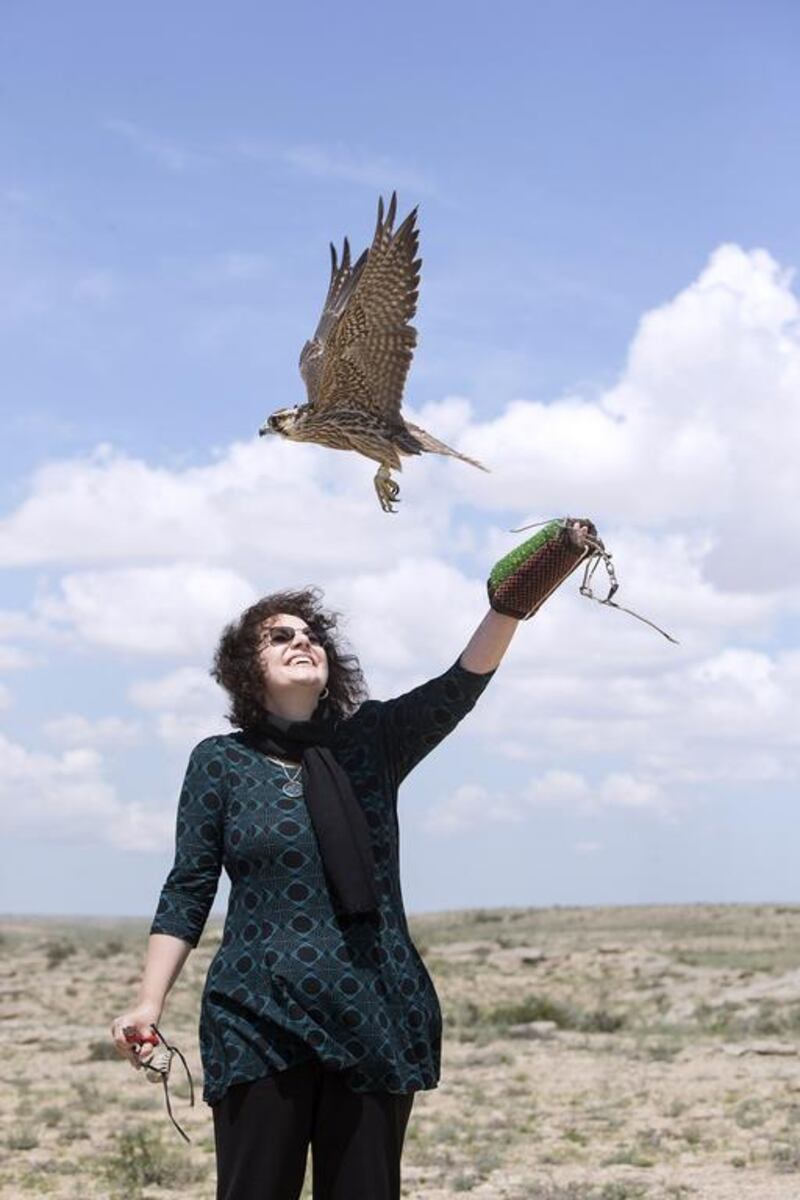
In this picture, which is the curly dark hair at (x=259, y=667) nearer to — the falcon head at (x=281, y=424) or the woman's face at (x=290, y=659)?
the woman's face at (x=290, y=659)

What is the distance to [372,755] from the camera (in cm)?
392

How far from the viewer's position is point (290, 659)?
3967mm

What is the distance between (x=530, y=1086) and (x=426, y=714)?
10.7 metres

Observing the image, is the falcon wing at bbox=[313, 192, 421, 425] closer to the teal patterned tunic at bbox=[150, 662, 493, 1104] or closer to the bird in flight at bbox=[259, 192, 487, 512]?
the bird in flight at bbox=[259, 192, 487, 512]

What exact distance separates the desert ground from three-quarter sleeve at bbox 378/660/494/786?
5.33 m

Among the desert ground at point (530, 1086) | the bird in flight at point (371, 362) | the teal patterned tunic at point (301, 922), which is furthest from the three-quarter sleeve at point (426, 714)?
the desert ground at point (530, 1086)

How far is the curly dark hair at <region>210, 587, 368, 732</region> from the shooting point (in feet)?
13.1

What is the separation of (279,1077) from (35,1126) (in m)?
9.01

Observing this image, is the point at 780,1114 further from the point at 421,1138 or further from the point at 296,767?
the point at 296,767

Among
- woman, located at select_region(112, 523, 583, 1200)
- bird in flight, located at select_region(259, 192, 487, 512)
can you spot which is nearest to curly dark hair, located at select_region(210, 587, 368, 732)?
woman, located at select_region(112, 523, 583, 1200)

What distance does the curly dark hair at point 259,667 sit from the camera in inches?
157

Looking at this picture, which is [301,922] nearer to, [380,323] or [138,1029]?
[138,1029]

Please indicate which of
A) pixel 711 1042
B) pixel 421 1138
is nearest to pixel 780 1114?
pixel 421 1138

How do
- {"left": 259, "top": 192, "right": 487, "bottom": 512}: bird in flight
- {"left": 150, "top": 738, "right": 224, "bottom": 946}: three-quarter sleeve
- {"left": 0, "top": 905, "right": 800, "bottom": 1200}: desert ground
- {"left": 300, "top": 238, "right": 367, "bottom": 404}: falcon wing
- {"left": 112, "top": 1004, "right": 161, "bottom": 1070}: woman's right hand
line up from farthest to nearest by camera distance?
{"left": 0, "top": 905, "right": 800, "bottom": 1200}: desert ground < {"left": 300, "top": 238, "right": 367, "bottom": 404}: falcon wing < {"left": 259, "top": 192, "right": 487, "bottom": 512}: bird in flight < {"left": 150, "top": 738, "right": 224, "bottom": 946}: three-quarter sleeve < {"left": 112, "top": 1004, "right": 161, "bottom": 1070}: woman's right hand
